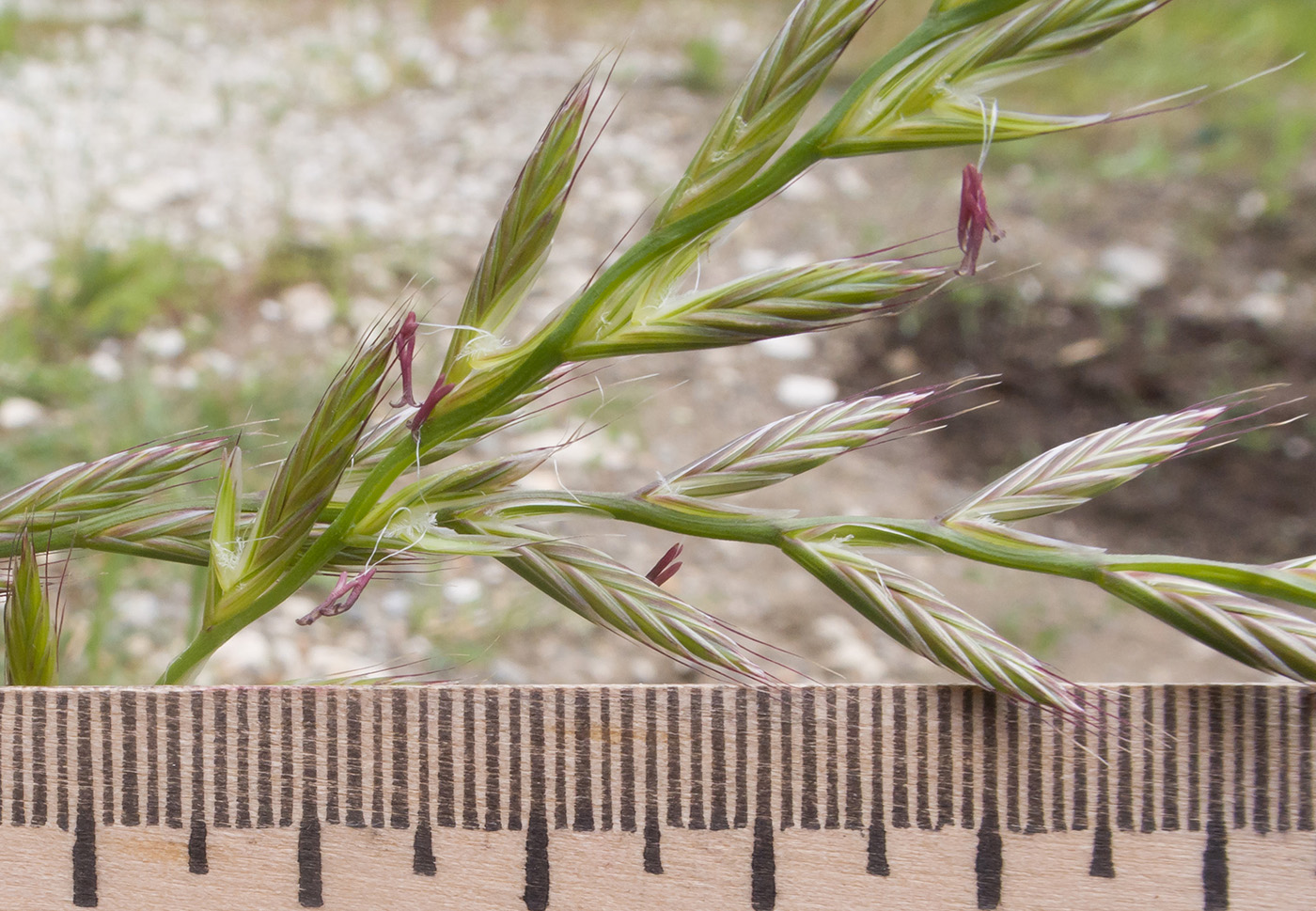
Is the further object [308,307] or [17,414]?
[308,307]

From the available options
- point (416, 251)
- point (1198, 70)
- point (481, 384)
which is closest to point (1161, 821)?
point (481, 384)

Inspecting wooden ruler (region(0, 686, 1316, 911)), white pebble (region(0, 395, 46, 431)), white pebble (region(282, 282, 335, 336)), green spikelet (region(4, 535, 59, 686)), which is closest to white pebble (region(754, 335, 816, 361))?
white pebble (region(282, 282, 335, 336))

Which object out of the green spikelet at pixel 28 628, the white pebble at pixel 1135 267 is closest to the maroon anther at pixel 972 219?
the green spikelet at pixel 28 628

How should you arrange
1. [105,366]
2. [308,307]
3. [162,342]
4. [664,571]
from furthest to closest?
[308,307] < [162,342] < [105,366] < [664,571]

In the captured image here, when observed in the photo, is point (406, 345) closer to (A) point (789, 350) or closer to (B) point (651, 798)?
(B) point (651, 798)

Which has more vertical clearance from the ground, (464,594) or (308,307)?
(308,307)

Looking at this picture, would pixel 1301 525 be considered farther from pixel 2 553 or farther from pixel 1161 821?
pixel 2 553

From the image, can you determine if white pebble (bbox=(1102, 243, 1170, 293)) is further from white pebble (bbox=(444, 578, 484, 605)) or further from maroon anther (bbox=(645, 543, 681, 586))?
maroon anther (bbox=(645, 543, 681, 586))

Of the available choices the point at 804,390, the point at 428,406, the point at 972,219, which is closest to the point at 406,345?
the point at 428,406
